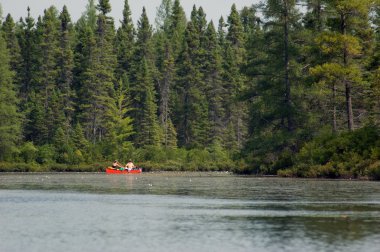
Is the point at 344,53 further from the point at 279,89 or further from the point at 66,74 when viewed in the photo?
the point at 66,74

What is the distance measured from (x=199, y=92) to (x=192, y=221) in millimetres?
104806

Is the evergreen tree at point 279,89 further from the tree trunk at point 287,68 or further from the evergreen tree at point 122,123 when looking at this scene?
the evergreen tree at point 122,123

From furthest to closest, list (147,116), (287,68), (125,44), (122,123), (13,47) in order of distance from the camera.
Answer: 1. (125,44)
2. (13,47)
3. (147,116)
4. (122,123)
5. (287,68)

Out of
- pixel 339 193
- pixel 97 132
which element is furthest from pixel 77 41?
pixel 339 193

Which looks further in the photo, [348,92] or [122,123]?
[122,123]

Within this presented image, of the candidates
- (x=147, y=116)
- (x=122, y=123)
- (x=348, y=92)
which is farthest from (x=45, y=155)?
(x=348, y=92)

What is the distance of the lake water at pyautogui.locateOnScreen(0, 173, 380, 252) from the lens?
21.8 metres

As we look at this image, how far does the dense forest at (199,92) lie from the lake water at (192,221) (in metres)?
20.2

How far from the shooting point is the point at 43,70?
123750 millimetres

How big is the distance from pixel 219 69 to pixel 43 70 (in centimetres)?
2869

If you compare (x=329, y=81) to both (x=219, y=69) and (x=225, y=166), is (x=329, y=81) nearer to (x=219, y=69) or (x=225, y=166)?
(x=225, y=166)

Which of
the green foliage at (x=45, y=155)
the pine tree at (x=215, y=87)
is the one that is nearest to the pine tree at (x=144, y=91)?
the pine tree at (x=215, y=87)

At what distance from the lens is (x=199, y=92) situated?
434 ft

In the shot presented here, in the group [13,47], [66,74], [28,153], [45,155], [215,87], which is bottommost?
[45,155]
